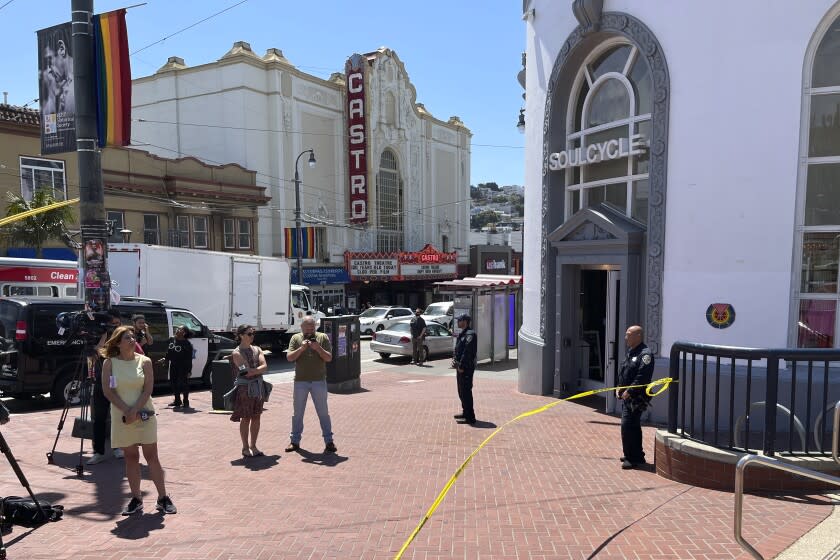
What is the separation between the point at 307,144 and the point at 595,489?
1140 inches

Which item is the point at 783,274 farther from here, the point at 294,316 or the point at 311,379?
the point at 294,316

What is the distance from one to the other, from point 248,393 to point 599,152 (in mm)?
6327

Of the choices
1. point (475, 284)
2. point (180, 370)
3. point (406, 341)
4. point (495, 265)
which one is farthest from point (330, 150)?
point (180, 370)

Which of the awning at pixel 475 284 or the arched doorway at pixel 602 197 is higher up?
the arched doorway at pixel 602 197

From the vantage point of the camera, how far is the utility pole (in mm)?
7148

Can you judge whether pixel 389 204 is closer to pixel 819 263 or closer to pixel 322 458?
pixel 819 263

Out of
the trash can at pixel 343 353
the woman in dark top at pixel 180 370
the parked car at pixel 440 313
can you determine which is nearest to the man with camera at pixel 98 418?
the woman in dark top at pixel 180 370

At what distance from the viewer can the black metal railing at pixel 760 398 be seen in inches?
198

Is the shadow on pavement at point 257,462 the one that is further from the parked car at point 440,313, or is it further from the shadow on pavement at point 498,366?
the parked car at point 440,313

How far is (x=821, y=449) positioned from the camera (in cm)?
519

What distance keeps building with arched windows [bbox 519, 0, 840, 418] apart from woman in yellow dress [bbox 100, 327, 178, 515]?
6372 millimetres

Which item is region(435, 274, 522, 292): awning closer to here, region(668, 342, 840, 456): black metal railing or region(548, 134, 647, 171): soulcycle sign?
region(548, 134, 647, 171): soulcycle sign

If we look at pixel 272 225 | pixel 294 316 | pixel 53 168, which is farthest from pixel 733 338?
pixel 272 225

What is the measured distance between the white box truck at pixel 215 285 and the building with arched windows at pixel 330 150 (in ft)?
27.6
